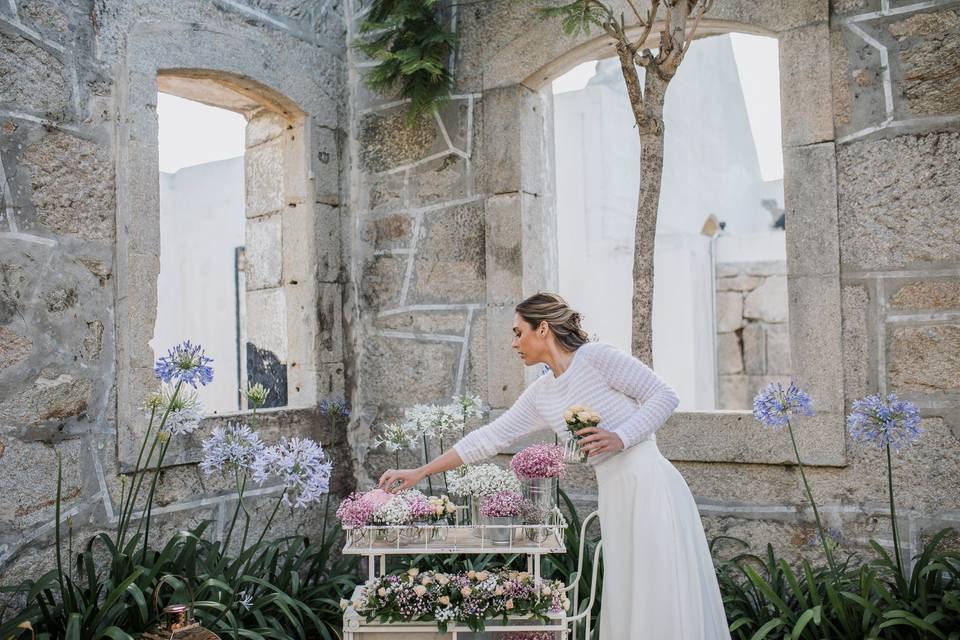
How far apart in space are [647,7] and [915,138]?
4.40 feet

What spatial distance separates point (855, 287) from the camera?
3594mm

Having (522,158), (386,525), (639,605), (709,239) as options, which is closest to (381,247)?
(522,158)

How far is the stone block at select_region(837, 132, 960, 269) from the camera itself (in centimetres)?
342

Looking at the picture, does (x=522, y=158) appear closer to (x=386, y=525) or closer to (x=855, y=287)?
(x=855, y=287)

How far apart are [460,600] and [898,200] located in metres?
2.42

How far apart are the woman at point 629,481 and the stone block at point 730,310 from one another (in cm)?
765

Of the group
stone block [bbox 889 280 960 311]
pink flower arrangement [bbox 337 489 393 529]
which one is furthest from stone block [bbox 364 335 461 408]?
stone block [bbox 889 280 960 311]

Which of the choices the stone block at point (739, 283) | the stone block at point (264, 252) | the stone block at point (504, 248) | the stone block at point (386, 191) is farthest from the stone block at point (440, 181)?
the stone block at point (739, 283)

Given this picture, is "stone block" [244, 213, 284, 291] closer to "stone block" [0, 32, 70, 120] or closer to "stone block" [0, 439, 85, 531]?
"stone block" [0, 32, 70, 120]

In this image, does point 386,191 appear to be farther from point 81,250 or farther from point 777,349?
point 777,349

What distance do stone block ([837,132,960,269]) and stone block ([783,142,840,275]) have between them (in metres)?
0.05

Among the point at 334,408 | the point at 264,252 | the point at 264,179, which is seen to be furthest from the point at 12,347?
the point at 264,179

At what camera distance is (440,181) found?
451cm

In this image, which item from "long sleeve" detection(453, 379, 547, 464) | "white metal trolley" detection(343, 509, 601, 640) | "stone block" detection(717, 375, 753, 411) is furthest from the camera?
"stone block" detection(717, 375, 753, 411)
